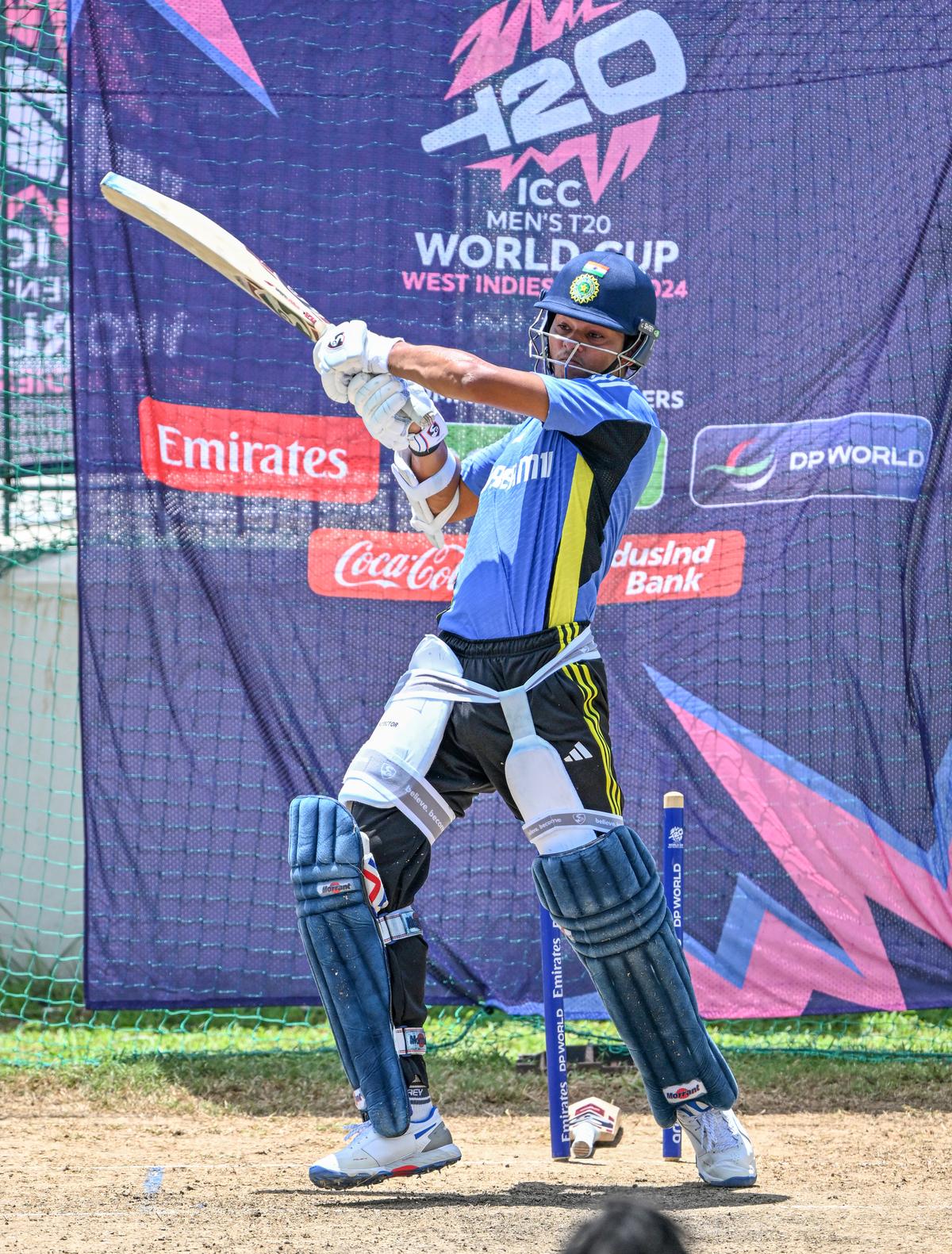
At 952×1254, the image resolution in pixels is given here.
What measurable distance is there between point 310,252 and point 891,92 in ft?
7.33

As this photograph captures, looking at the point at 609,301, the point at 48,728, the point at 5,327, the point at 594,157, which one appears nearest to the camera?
the point at 609,301

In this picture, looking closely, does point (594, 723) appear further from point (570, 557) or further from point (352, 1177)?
point (352, 1177)

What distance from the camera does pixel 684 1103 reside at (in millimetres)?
3658

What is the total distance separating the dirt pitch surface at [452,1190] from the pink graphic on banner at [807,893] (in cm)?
64

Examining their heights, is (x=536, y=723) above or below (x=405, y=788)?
above

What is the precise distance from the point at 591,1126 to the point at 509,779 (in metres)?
1.23

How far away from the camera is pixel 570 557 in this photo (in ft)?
12.1

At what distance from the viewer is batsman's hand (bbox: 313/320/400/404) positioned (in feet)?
11.6

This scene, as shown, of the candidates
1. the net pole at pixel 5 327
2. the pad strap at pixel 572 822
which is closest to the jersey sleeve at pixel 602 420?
the pad strap at pixel 572 822

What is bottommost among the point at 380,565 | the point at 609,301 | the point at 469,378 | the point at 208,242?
the point at 380,565

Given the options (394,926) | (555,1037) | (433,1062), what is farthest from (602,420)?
(433,1062)

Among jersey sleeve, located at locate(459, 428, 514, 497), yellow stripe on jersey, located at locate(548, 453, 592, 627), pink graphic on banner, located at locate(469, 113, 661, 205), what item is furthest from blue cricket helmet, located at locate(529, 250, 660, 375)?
pink graphic on banner, located at locate(469, 113, 661, 205)

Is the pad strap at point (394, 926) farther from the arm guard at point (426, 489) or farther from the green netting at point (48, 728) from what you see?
the green netting at point (48, 728)

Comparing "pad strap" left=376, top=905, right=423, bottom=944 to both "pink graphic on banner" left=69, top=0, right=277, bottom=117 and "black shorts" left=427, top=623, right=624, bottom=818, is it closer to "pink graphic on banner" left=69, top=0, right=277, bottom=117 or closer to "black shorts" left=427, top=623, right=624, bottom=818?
"black shorts" left=427, top=623, right=624, bottom=818
